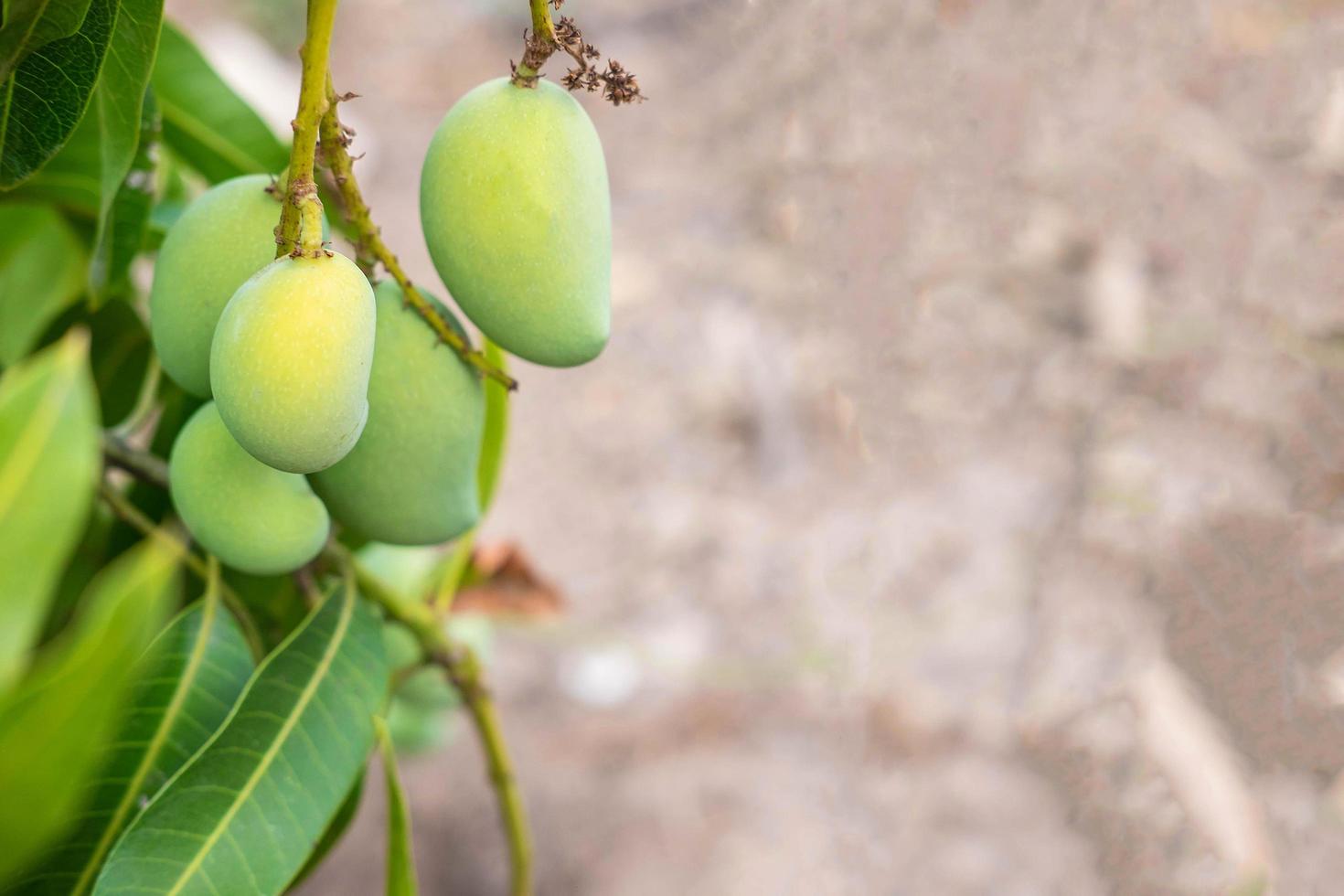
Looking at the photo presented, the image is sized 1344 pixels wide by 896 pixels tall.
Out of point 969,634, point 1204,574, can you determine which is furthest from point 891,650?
point 1204,574

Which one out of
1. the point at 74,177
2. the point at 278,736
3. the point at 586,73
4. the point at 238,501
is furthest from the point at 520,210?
the point at 74,177

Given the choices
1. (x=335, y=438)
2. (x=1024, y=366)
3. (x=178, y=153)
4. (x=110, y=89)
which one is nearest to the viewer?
(x=335, y=438)

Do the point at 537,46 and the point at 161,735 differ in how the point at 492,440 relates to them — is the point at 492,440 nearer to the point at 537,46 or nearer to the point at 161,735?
the point at 161,735

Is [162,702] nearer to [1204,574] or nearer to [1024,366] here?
[1204,574]

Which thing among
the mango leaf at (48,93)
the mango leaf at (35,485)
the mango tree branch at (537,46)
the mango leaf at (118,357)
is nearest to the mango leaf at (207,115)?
the mango leaf at (118,357)

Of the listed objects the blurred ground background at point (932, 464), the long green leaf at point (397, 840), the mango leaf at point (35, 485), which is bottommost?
the blurred ground background at point (932, 464)

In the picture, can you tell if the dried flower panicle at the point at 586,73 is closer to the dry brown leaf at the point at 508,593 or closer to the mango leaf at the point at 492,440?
the mango leaf at the point at 492,440

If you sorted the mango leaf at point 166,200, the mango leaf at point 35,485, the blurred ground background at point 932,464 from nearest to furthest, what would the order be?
the mango leaf at point 35,485, the mango leaf at point 166,200, the blurred ground background at point 932,464
